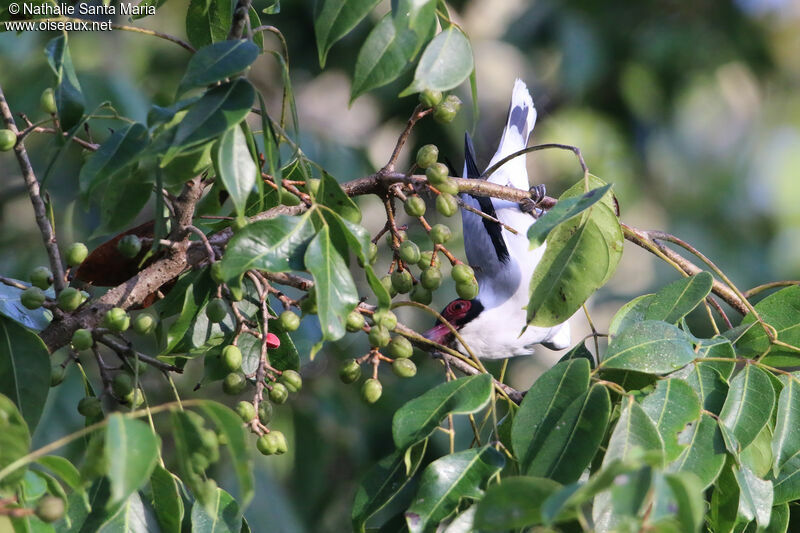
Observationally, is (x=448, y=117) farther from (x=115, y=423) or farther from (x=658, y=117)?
(x=658, y=117)

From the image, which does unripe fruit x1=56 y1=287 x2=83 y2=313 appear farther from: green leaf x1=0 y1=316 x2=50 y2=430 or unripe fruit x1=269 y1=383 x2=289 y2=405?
unripe fruit x1=269 y1=383 x2=289 y2=405

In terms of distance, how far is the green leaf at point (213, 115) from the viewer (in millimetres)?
956

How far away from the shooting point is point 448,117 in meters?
1.36

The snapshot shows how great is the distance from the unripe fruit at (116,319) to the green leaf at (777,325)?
0.90 meters

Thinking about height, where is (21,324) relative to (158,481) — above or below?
above

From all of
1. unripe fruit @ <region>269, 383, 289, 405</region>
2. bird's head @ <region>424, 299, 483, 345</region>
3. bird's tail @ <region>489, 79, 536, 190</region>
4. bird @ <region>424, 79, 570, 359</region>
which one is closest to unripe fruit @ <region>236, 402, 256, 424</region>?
unripe fruit @ <region>269, 383, 289, 405</region>

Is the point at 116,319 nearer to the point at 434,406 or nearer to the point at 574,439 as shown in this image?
the point at 434,406

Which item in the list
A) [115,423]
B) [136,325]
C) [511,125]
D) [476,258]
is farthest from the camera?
[511,125]

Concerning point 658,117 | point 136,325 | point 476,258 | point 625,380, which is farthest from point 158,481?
point 658,117

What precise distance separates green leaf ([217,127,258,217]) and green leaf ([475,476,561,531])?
0.41m

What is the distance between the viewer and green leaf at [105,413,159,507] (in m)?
0.76

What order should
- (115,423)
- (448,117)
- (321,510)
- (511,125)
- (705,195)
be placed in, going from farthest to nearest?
(705,195) → (321,510) → (511,125) → (448,117) → (115,423)

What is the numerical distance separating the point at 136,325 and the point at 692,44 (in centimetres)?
422

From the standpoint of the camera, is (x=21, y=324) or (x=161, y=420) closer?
(x=21, y=324)
